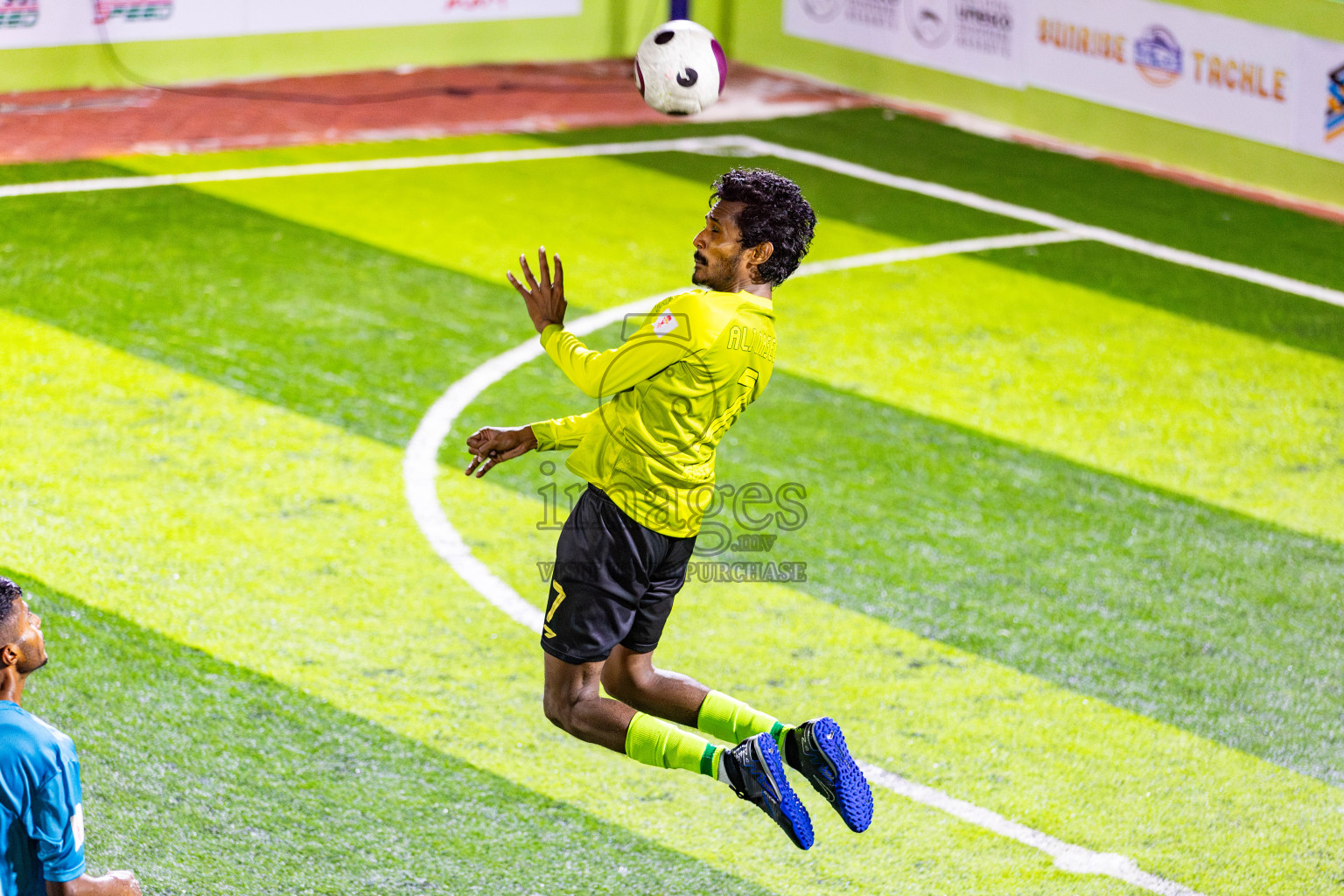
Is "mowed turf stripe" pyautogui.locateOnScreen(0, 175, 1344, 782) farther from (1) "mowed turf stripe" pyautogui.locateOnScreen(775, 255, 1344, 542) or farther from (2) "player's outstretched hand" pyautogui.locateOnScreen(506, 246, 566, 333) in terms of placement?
(2) "player's outstretched hand" pyautogui.locateOnScreen(506, 246, 566, 333)

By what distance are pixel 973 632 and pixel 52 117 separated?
33.3ft

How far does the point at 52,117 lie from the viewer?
14180mm

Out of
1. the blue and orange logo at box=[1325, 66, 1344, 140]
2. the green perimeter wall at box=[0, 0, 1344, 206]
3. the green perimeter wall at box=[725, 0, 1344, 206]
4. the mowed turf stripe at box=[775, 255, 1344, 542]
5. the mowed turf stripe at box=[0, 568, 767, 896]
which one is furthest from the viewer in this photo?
the green perimeter wall at box=[0, 0, 1344, 206]

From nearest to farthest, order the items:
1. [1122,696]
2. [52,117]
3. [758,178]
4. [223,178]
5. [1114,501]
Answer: [758,178] → [1122,696] → [1114,501] → [223,178] → [52,117]

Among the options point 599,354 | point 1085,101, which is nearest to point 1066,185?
point 1085,101

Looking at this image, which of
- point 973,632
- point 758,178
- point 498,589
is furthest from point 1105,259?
point 758,178

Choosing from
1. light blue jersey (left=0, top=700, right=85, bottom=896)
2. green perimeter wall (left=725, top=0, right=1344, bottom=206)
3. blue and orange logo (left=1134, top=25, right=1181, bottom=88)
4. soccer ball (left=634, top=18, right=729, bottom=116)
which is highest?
soccer ball (left=634, top=18, right=729, bottom=116)

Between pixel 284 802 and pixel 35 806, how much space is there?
230cm

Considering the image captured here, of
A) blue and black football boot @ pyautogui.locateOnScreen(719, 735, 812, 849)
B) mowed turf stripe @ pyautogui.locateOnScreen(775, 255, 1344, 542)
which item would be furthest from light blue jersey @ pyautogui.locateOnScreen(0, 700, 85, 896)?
mowed turf stripe @ pyautogui.locateOnScreen(775, 255, 1344, 542)

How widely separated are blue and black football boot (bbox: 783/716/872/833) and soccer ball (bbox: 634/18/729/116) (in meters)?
3.66

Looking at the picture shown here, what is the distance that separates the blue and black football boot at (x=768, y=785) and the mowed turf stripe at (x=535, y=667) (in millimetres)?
840

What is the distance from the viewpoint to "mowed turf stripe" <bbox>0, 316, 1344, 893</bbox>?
586cm

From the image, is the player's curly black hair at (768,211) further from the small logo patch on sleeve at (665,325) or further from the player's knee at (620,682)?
the player's knee at (620,682)

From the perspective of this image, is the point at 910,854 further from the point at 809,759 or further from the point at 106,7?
the point at 106,7
